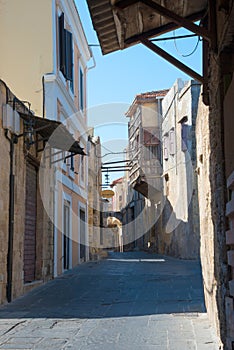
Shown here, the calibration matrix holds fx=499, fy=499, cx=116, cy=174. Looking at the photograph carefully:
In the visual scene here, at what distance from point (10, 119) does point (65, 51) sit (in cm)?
767

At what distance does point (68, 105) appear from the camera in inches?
693

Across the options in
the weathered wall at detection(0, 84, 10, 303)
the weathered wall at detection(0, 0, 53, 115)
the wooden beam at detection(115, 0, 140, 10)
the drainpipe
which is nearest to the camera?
the wooden beam at detection(115, 0, 140, 10)

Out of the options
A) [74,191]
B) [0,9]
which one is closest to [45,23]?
[0,9]

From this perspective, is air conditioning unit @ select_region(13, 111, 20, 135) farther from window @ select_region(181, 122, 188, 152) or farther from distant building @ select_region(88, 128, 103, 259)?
distant building @ select_region(88, 128, 103, 259)

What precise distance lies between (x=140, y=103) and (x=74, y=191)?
1422cm

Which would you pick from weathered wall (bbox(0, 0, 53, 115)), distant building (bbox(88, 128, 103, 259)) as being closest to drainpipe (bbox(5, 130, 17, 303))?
weathered wall (bbox(0, 0, 53, 115))

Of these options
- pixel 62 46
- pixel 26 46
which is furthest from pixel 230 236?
pixel 62 46

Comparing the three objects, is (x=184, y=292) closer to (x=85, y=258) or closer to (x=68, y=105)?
(x=68, y=105)

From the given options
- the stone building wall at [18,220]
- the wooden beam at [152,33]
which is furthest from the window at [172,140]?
the wooden beam at [152,33]

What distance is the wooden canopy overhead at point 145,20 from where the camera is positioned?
553cm

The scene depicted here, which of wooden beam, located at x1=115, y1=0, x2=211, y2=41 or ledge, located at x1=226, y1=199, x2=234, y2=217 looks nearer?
ledge, located at x1=226, y1=199, x2=234, y2=217

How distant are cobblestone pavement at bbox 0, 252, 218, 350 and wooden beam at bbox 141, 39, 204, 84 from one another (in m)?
3.20

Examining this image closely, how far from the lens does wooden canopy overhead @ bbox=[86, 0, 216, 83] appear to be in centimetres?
553

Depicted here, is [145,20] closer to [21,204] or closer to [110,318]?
[110,318]
